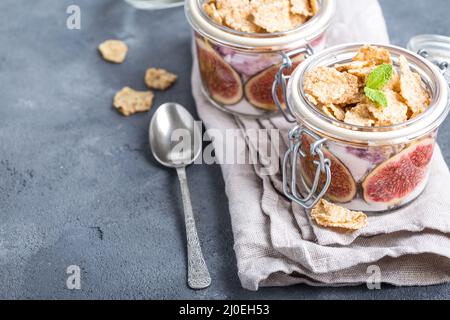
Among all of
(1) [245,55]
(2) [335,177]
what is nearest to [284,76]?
(1) [245,55]

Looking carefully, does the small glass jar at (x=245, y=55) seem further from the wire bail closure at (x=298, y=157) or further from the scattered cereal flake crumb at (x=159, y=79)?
the scattered cereal flake crumb at (x=159, y=79)

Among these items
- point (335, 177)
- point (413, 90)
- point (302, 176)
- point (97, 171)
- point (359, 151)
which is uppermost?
point (413, 90)

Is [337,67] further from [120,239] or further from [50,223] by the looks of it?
[50,223]

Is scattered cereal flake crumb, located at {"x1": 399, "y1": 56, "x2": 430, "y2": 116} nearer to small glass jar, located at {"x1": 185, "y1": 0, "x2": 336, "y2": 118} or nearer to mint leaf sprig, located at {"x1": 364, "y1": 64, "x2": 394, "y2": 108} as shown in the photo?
mint leaf sprig, located at {"x1": 364, "y1": 64, "x2": 394, "y2": 108}

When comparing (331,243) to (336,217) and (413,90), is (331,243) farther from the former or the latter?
(413,90)

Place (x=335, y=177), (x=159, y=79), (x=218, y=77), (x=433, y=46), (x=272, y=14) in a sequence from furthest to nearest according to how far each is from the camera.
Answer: (x=159, y=79) → (x=433, y=46) → (x=218, y=77) → (x=272, y=14) → (x=335, y=177)

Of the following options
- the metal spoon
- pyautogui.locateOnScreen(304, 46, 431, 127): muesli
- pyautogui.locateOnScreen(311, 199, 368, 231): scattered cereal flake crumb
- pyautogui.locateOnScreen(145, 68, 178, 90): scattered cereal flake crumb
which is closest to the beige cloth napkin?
pyautogui.locateOnScreen(311, 199, 368, 231): scattered cereal flake crumb

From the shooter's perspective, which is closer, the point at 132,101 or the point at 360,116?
the point at 360,116
